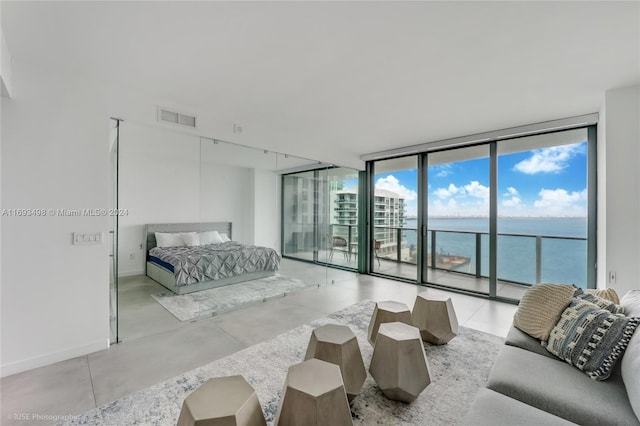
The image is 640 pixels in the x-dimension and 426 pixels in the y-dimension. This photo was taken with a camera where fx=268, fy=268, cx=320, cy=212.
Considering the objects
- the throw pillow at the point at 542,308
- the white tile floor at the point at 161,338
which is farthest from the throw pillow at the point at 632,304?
the white tile floor at the point at 161,338

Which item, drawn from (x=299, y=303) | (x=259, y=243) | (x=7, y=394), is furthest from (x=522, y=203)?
(x=7, y=394)

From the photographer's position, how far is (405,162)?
5.40 meters

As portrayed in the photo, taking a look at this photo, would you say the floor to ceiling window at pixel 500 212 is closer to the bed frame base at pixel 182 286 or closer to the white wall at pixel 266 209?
the white wall at pixel 266 209

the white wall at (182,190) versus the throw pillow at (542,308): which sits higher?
the white wall at (182,190)

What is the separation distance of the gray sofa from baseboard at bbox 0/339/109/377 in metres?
3.13

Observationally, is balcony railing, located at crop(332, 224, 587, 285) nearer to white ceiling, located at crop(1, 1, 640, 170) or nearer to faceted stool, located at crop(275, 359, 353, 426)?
white ceiling, located at crop(1, 1, 640, 170)

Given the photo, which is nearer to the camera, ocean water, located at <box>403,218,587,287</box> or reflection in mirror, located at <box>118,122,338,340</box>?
reflection in mirror, located at <box>118,122,338,340</box>

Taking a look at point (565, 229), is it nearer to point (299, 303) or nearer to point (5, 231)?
point (299, 303)

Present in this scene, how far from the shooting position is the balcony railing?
3.81 meters

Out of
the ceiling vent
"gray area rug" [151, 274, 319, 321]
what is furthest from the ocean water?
the ceiling vent

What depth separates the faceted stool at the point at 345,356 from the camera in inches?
67.8

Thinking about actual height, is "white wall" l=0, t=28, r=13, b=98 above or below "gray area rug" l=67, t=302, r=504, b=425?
above

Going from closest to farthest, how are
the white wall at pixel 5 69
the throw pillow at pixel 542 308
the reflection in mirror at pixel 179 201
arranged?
the throw pillow at pixel 542 308, the white wall at pixel 5 69, the reflection in mirror at pixel 179 201

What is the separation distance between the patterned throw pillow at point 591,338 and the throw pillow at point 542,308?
7cm
